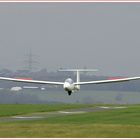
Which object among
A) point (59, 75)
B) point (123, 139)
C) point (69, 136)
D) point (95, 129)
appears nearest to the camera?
point (123, 139)

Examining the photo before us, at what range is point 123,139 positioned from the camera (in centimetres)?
2541

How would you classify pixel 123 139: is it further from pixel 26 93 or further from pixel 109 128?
pixel 26 93

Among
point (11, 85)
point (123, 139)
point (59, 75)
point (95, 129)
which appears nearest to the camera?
point (123, 139)

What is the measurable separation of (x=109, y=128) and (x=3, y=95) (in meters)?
98.0

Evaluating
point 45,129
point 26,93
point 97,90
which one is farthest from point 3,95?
point 45,129

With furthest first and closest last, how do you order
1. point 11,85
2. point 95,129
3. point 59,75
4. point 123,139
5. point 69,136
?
1. point 11,85
2. point 59,75
3. point 95,129
4. point 69,136
5. point 123,139

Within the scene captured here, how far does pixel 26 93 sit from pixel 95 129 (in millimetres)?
102724

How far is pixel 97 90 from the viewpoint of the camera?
471 ft

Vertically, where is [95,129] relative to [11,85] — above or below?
above

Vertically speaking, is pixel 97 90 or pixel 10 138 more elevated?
pixel 10 138

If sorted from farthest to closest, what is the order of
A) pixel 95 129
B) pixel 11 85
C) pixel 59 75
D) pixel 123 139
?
pixel 11 85
pixel 59 75
pixel 95 129
pixel 123 139

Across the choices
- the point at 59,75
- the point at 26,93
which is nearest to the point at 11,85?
the point at 26,93

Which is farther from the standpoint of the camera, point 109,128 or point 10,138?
point 109,128

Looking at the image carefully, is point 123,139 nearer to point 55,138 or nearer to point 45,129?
point 55,138
